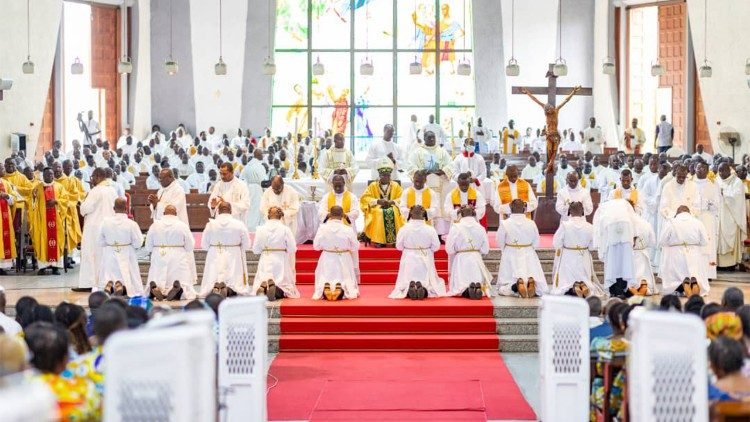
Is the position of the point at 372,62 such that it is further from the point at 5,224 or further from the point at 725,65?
the point at 5,224

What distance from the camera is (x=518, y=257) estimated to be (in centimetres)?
1385

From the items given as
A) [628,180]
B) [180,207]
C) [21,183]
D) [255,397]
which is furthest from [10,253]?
[255,397]

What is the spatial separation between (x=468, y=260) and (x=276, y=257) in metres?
2.17

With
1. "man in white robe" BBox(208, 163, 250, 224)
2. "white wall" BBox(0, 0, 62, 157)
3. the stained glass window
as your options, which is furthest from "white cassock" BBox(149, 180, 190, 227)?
the stained glass window

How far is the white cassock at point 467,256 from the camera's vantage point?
1355 cm

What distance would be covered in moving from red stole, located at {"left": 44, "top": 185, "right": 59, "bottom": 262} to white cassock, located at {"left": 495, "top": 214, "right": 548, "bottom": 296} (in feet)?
20.6

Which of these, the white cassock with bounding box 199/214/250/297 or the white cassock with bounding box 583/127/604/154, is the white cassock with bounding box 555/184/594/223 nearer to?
the white cassock with bounding box 199/214/250/297

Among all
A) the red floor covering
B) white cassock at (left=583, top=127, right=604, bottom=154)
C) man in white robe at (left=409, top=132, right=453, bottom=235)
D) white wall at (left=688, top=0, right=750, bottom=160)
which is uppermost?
white wall at (left=688, top=0, right=750, bottom=160)

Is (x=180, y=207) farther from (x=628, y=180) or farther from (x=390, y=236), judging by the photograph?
(x=628, y=180)

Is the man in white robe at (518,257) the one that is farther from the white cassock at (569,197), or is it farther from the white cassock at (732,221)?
the white cassock at (732,221)

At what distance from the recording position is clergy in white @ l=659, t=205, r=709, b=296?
13891 millimetres

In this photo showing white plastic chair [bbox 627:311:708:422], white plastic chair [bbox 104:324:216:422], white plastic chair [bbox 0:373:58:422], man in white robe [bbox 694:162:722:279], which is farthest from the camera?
man in white robe [bbox 694:162:722:279]

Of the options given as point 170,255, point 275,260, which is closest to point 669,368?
point 275,260

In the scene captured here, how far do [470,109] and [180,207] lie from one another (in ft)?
59.0
